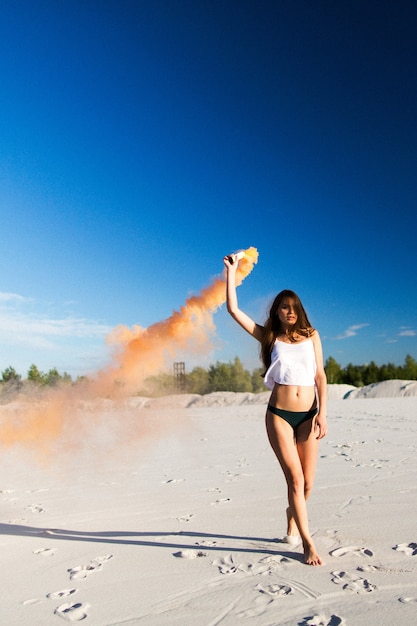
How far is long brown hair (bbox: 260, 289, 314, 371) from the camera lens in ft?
15.0

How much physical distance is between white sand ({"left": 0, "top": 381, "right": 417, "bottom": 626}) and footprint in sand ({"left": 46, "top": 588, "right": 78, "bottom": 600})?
16mm

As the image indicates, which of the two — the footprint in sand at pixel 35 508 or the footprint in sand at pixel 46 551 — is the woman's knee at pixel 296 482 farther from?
the footprint in sand at pixel 35 508

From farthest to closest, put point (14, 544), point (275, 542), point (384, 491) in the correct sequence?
point (384, 491) < point (14, 544) < point (275, 542)

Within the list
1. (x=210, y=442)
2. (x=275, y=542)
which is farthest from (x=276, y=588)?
(x=210, y=442)

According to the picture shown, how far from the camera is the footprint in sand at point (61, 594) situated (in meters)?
3.64

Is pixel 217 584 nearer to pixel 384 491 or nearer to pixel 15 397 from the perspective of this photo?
pixel 384 491

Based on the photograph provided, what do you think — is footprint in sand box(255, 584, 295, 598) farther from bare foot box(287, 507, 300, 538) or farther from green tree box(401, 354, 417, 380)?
green tree box(401, 354, 417, 380)

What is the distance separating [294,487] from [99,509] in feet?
10.8

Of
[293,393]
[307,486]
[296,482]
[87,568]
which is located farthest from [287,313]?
[87,568]

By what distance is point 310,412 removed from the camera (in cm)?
450

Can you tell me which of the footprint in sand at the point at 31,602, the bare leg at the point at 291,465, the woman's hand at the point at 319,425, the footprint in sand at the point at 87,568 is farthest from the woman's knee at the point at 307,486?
the footprint in sand at the point at 31,602

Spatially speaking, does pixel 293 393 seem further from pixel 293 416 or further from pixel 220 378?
pixel 220 378

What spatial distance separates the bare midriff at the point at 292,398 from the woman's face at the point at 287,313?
1.87 feet

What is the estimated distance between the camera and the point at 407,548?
14.1 ft
